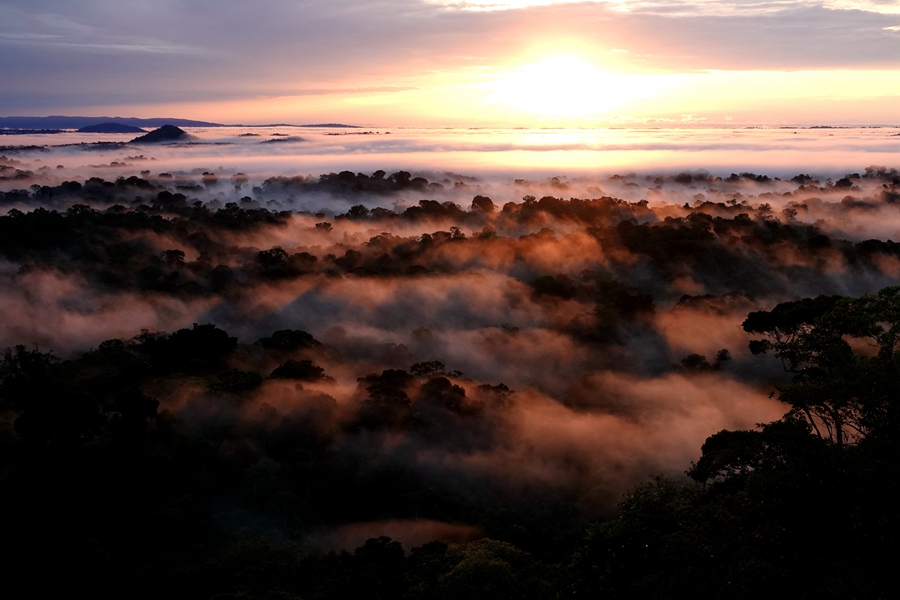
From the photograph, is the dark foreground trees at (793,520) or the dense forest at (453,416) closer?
the dark foreground trees at (793,520)

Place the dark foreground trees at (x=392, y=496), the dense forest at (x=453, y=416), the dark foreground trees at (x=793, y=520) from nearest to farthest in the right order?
the dark foreground trees at (x=793, y=520) < the dark foreground trees at (x=392, y=496) < the dense forest at (x=453, y=416)

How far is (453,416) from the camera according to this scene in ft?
149

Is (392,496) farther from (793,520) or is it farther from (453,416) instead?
(793,520)

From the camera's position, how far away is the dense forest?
765 inches

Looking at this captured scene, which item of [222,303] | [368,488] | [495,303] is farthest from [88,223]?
[368,488]

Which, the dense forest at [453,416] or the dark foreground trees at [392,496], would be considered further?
the dense forest at [453,416]

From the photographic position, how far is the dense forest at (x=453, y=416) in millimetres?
19422

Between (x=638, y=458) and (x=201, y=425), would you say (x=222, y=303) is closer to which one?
(x=201, y=425)

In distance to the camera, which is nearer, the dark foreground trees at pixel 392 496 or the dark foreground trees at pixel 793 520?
the dark foreground trees at pixel 793 520

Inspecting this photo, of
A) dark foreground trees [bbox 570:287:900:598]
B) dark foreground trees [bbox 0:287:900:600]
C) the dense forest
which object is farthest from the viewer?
the dense forest

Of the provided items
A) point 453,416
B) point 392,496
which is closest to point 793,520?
point 392,496

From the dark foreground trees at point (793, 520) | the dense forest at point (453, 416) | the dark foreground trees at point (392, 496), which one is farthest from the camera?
the dense forest at point (453, 416)

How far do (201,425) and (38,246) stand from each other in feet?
223

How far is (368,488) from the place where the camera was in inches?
1499
